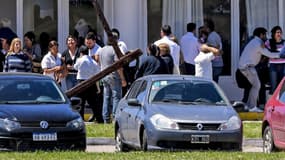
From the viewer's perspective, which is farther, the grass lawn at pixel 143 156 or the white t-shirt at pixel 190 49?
the white t-shirt at pixel 190 49

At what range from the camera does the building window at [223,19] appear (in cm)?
2342

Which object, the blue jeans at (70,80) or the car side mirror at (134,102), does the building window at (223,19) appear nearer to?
the blue jeans at (70,80)

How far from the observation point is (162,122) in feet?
46.3

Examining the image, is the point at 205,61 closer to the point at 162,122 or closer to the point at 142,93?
the point at 142,93

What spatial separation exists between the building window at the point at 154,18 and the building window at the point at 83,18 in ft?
4.25

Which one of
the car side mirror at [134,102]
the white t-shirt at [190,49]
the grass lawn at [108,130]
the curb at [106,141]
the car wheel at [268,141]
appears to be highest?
the white t-shirt at [190,49]

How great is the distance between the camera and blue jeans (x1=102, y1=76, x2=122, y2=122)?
19.5m

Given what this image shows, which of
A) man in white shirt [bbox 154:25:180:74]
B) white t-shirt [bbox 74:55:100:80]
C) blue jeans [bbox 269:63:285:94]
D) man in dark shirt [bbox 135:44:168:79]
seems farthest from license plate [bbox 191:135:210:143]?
blue jeans [bbox 269:63:285:94]

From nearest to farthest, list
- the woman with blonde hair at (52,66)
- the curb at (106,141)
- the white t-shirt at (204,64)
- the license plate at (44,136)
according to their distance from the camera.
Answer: the license plate at (44,136), the curb at (106,141), the woman with blonde hair at (52,66), the white t-shirt at (204,64)

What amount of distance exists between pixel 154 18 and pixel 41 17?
303 cm

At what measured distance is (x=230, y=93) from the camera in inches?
914

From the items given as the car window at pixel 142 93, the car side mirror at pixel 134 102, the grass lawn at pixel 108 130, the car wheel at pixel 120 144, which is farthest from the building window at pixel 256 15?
the car side mirror at pixel 134 102

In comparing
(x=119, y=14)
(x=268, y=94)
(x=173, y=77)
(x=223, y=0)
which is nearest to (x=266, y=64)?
(x=268, y=94)

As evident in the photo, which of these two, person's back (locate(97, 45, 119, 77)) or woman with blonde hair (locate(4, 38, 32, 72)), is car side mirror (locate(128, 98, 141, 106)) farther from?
woman with blonde hair (locate(4, 38, 32, 72))
